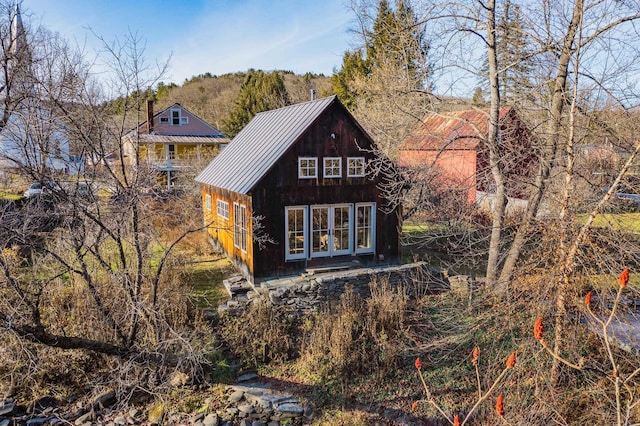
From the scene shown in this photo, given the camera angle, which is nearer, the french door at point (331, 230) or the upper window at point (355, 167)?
the french door at point (331, 230)

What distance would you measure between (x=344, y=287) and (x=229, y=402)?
13.2 feet

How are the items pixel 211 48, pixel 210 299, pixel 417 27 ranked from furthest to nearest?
pixel 211 48, pixel 210 299, pixel 417 27

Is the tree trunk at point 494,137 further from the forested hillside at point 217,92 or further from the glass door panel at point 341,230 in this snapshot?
the forested hillside at point 217,92

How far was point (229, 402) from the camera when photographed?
26.1ft

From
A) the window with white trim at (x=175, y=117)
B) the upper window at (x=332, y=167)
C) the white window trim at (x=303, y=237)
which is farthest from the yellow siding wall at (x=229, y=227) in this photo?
the window with white trim at (x=175, y=117)

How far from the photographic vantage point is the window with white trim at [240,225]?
38.2 feet

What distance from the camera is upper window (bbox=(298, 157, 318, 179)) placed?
→ 11641 millimetres

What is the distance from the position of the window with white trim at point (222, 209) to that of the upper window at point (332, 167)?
333 centimetres

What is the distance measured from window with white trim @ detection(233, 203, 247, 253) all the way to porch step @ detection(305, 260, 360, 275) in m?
1.91

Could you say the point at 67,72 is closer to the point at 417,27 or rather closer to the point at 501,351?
the point at 417,27

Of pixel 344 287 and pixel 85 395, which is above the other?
pixel 344 287

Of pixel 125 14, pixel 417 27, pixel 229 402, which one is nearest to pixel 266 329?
pixel 229 402

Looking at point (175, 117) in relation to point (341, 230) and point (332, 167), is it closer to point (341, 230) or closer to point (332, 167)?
point (332, 167)

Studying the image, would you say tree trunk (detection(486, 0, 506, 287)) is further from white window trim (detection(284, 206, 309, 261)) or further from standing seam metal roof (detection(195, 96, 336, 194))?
white window trim (detection(284, 206, 309, 261))
